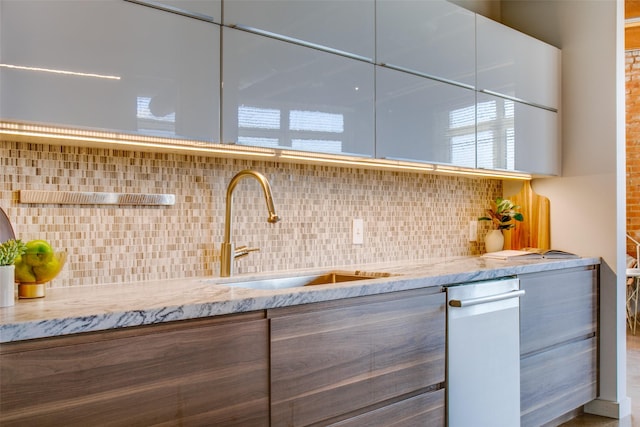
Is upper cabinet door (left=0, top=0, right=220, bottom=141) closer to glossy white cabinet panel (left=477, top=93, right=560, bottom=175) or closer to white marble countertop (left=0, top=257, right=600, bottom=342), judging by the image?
white marble countertop (left=0, top=257, right=600, bottom=342)

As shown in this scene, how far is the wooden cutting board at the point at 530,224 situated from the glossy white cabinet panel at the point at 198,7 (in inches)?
89.2

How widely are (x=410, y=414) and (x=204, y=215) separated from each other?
104 centimetres

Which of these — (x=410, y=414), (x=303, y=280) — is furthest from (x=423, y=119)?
(x=410, y=414)

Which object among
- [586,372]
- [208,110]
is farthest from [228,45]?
[586,372]

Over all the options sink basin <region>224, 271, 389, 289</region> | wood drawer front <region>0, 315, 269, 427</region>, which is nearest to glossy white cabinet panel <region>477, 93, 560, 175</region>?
sink basin <region>224, 271, 389, 289</region>

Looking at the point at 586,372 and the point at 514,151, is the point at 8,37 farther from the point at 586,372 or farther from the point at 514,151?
the point at 586,372

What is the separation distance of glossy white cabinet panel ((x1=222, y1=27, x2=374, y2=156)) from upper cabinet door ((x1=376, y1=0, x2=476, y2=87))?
19 cm

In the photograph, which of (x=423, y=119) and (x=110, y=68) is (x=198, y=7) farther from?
(x=423, y=119)

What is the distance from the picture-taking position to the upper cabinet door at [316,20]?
1.88m

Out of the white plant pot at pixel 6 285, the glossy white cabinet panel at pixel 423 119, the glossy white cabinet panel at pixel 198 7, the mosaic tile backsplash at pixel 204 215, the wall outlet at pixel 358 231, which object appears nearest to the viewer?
the white plant pot at pixel 6 285

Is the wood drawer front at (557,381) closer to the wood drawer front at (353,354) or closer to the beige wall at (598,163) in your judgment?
the beige wall at (598,163)

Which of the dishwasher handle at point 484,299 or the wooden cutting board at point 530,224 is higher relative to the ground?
the wooden cutting board at point 530,224

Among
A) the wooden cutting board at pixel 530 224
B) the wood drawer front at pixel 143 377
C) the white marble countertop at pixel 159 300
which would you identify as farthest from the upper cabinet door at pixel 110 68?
the wooden cutting board at pixel 530 224

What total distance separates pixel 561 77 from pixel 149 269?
8.47ft
